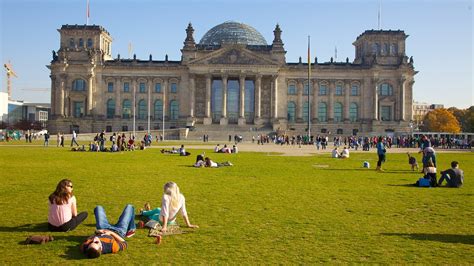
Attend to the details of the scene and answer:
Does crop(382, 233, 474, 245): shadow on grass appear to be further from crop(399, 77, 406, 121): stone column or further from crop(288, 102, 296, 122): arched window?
crop(399, 77, 406, 121): stone column

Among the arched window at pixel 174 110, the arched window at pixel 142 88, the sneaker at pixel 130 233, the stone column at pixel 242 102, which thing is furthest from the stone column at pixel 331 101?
the sneaker at pixel 130 233

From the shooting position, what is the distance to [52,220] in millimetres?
11336

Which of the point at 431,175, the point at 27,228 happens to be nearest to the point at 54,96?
the point at 431,175

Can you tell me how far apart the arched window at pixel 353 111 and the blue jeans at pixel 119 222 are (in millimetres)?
100205

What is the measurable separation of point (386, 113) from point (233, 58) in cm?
3710

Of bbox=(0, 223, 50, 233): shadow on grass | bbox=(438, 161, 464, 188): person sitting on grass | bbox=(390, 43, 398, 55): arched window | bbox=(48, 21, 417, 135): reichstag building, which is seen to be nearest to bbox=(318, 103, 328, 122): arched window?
bbox=(48, 21, 417, 135): reichstag building

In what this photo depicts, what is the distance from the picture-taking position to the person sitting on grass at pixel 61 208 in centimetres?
1117

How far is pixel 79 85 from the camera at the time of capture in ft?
342

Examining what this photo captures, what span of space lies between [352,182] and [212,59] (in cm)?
8319

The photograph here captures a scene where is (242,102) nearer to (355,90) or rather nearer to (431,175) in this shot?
(355,90)

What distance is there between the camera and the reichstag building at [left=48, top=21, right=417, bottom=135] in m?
103

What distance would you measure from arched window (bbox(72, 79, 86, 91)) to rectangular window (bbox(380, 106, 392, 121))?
6728cm

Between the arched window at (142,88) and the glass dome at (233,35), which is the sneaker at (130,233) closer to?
the arched window at (142,88)

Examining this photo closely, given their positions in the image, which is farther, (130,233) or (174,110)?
(174,110)
